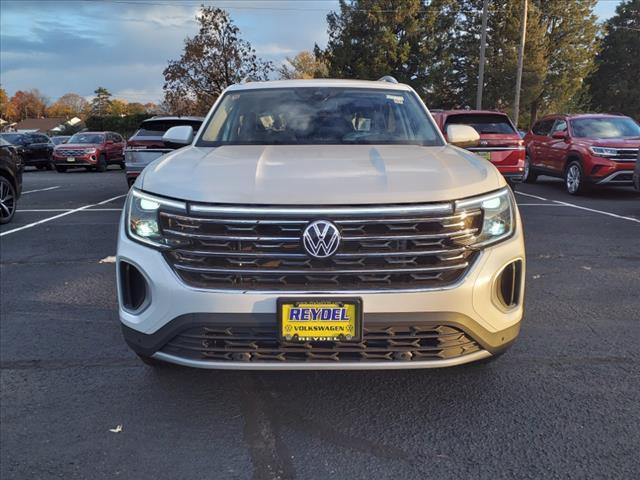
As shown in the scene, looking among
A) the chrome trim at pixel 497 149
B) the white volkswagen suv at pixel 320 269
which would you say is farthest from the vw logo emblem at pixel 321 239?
the chrome trim at pixel 497 149

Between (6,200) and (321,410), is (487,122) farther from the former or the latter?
(321,410)

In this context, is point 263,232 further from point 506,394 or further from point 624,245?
point 624,245

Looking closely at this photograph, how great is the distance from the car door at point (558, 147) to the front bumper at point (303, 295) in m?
11.1

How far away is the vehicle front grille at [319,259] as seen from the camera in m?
2.52

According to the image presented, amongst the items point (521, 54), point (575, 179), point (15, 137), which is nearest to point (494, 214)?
point (575, 179)

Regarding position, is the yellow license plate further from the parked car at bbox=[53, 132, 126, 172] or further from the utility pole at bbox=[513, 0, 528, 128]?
the utility pole at bbox=[513, 0, 528, 128]

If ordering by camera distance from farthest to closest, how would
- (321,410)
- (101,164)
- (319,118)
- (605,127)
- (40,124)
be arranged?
(40,124) < (101,164) < (605,127) < (319,118) < (321,410)

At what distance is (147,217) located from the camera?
2.71 metres

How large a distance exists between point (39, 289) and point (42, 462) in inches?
120

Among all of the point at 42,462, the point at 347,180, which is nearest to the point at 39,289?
the point at 42,462

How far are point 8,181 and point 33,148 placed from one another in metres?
16.9

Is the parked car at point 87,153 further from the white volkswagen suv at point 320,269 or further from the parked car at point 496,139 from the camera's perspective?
the white volkswagen suv at point 320,269

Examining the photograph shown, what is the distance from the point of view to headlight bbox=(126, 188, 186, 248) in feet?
8.64

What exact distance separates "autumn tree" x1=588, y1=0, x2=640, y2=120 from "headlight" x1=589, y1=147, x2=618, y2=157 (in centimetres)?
4188
